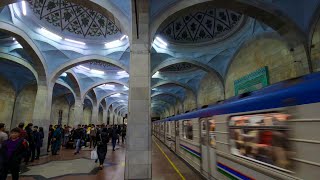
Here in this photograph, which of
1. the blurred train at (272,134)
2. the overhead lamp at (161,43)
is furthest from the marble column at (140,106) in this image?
the overhead lamp at (161,43)

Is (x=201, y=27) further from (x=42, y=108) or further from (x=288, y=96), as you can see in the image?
(x=288, y=96)

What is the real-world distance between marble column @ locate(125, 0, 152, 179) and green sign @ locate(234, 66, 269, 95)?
6645mm

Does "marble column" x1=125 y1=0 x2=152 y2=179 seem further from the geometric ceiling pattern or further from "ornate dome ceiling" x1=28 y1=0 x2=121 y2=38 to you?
the geometric ceiling pattern

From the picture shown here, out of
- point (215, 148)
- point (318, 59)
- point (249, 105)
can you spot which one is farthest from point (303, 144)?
point (318, 59)

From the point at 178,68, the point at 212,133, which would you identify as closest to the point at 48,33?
the point at 178,68

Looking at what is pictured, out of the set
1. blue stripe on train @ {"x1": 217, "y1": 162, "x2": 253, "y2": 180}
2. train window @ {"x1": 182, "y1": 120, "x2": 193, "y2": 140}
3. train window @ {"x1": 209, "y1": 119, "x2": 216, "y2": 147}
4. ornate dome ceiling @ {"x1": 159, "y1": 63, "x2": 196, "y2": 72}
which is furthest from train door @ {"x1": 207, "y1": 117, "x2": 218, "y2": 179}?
ornate dome ceiling @ {"x1": 159, "y1": 63, "x2": 196, "y2": 72}

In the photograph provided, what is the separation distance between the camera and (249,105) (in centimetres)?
332

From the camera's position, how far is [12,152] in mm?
4379

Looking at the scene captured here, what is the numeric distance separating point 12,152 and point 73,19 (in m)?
12.4

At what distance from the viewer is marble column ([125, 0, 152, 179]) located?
247 inches

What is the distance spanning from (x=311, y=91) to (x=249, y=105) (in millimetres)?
1203

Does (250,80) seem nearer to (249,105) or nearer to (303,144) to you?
(249,105)

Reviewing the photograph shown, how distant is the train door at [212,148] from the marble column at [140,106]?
2.00 m

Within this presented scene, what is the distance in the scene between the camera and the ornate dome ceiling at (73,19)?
42.3 ft
